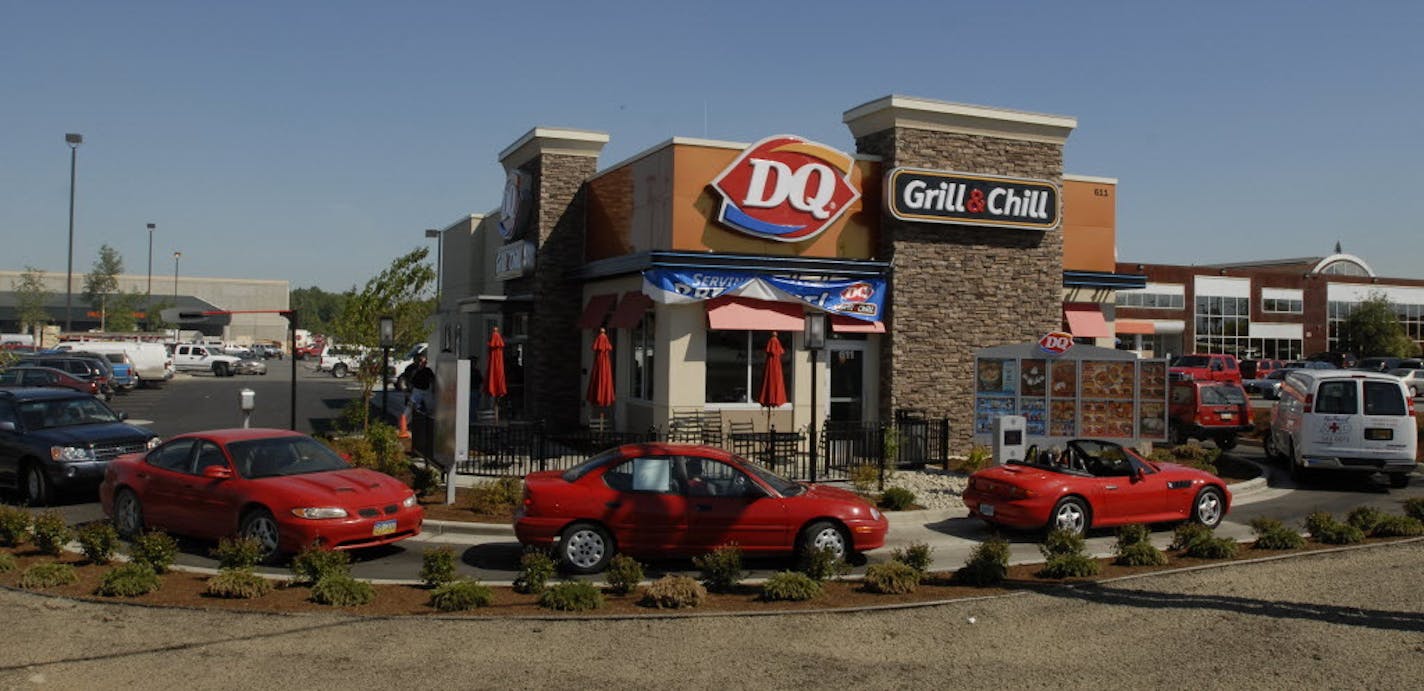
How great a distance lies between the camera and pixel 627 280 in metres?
23.6

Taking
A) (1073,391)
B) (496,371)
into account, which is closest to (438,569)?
(496,371)

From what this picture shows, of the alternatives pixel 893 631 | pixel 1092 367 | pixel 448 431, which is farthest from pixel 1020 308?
pixel 893 631

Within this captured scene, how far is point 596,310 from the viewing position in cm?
2470

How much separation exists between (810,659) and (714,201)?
46.1 ft

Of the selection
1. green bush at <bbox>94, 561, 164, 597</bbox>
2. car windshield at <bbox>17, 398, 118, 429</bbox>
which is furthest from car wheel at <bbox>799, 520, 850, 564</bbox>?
car windshield at <bbox>17, 398, 118, 429</bbox>

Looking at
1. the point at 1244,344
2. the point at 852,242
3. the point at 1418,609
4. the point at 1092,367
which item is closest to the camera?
the point at 1418,609

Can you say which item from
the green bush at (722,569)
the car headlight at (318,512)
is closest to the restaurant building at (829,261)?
the car headlight at (318,512)

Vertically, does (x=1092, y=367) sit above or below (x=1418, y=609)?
above

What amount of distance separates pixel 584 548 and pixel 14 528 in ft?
21.8

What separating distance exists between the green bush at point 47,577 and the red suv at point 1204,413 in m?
22.4

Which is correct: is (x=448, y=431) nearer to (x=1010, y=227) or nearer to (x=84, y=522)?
(x=84, y=522)

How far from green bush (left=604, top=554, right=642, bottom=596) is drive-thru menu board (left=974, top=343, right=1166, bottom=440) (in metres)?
11.7

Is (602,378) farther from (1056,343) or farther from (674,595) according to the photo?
(674,595)

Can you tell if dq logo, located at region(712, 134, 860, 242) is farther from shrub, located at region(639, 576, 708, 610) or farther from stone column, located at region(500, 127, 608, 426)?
shrub, located at region(639, 576, 708, 610)
